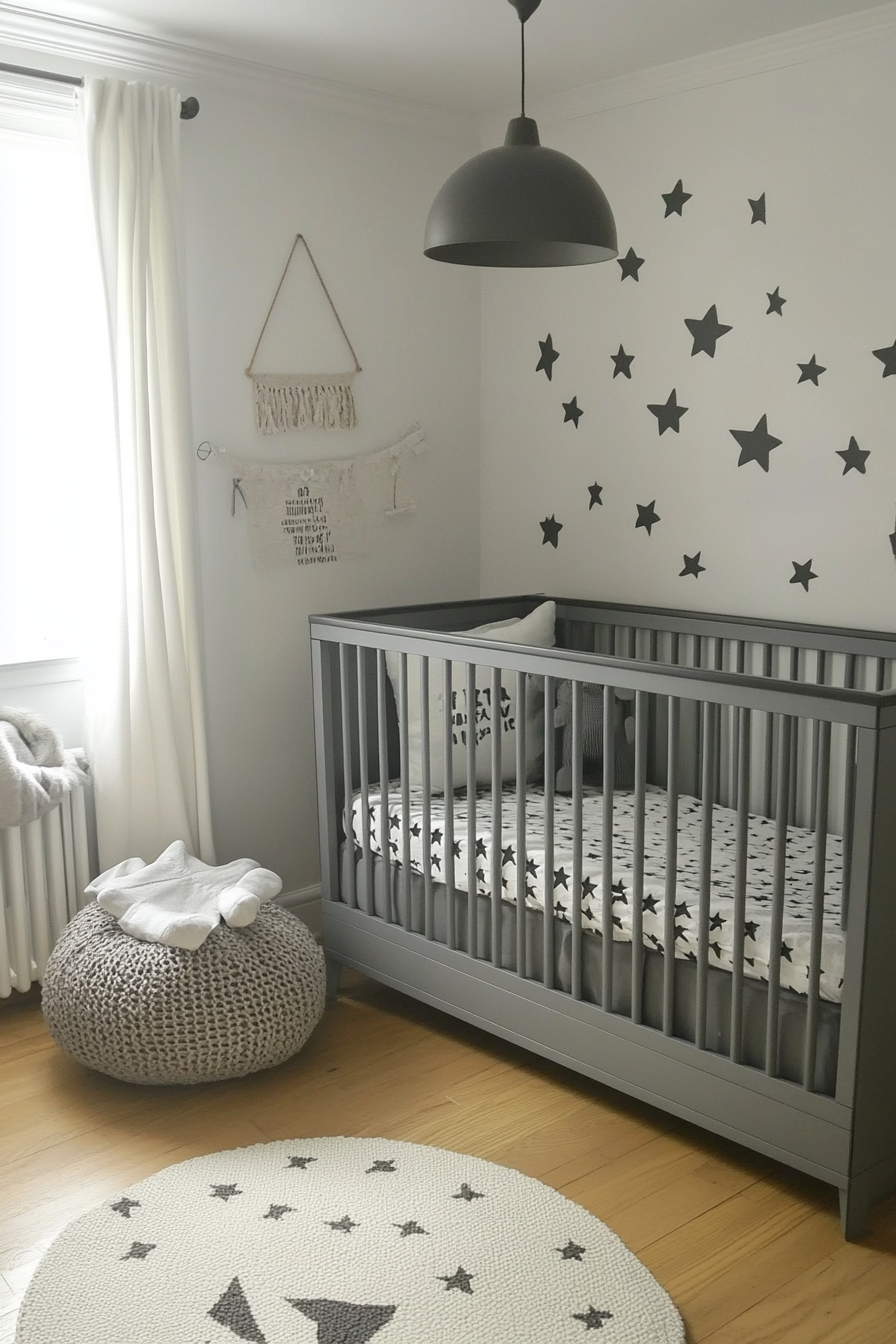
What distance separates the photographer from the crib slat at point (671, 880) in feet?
6.77

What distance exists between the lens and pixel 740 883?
2.00 meters

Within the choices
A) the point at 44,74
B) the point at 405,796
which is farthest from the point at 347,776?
the point at 44,74

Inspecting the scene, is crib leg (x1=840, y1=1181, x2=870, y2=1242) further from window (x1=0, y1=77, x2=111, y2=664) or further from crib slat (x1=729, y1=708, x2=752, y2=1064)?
window (x1=0, y1=77, x2=111, y2=664)

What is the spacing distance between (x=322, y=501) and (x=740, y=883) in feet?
5.44

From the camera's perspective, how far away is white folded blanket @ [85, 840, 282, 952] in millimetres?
2389

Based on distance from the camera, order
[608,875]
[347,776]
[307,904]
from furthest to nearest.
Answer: [307,904] → [347,776] → [608,875]

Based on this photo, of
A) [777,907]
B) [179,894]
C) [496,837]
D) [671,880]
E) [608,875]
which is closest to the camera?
[777,907]

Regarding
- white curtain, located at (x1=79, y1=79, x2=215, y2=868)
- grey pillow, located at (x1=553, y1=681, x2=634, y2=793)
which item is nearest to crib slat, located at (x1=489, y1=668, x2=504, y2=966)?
grey pillow, located at (x1=553, y1=681, x2=634, y2=793)

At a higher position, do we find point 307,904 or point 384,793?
point 384,793

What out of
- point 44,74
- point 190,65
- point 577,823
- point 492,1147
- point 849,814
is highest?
point 190,65

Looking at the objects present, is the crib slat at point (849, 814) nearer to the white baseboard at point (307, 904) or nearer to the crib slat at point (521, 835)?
the crib slat at point (521, 835)

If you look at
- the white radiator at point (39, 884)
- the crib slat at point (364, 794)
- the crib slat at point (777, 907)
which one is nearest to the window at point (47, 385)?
the white radiator at point (39, 884)

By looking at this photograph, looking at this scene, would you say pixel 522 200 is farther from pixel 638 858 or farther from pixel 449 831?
pixel 449 831

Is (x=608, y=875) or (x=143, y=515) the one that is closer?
(x=608, y=875)
